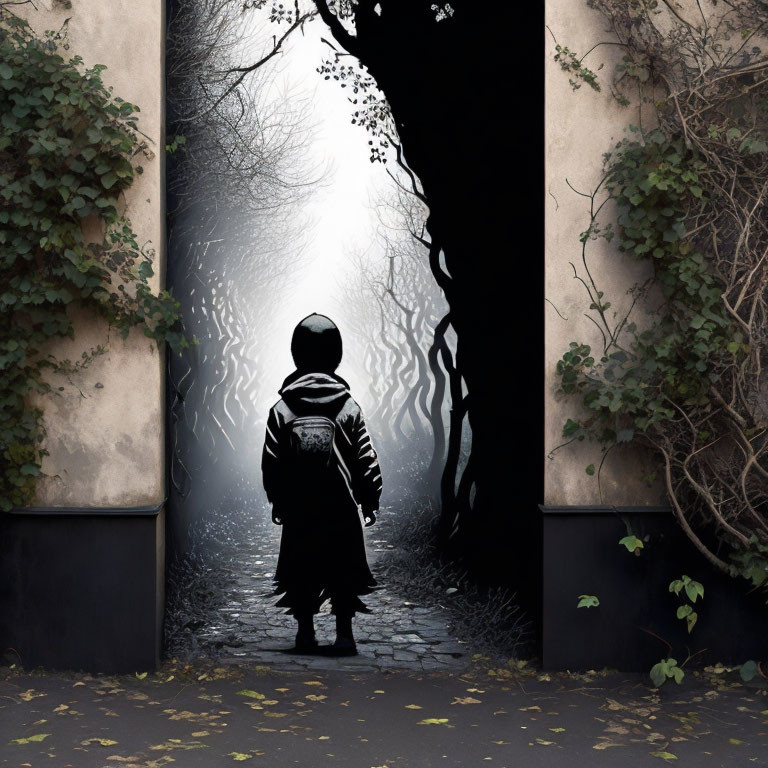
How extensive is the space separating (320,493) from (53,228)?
8.82 feet

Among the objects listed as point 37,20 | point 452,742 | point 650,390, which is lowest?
point 452,742

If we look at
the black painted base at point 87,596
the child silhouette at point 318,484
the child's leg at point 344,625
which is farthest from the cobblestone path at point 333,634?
the black painted base at point 87,596

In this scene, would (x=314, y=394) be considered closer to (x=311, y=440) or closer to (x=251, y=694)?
(x=311, y=440)

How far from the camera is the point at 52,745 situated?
4.54 m

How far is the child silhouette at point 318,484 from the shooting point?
6465 mm

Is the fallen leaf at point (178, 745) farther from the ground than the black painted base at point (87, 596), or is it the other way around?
the black painted base at point (87, 596)

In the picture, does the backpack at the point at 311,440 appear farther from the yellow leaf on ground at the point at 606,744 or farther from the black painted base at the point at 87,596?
the yellow leaf on ground at the point at 606,744

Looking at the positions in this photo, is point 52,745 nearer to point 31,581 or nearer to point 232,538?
point 31,581

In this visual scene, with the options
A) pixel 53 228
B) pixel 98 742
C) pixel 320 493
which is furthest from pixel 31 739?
pixel 53 228

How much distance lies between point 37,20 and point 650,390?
490 cm

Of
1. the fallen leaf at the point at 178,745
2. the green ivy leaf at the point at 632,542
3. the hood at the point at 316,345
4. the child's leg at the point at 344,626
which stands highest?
the hood at the point at 316,345

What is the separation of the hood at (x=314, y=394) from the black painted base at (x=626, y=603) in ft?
5.86

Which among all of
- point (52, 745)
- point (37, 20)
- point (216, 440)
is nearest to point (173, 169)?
point (37, 20)

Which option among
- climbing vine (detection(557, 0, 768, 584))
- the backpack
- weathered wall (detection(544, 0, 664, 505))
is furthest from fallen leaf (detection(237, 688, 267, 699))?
climbing vine (detection(557, 0, 768, 584))
